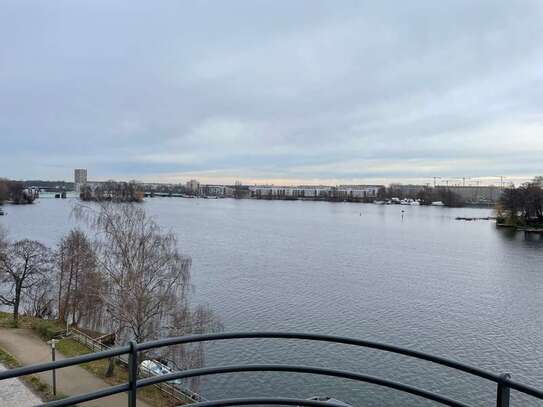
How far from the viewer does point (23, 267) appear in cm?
2352

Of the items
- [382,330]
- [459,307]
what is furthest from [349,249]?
[382,330]

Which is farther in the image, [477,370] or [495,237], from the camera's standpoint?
[495,237]

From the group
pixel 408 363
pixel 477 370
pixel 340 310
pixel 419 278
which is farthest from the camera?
pixel 419 278

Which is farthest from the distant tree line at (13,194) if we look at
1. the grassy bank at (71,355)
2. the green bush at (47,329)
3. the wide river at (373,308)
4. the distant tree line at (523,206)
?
the distant tree line at (523,206)

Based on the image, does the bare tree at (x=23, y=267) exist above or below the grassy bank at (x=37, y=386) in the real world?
above

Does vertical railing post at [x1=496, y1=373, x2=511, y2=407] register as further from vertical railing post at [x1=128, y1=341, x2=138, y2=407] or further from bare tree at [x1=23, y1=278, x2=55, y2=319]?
bare tree at [x1=23, y1=278, x2=55, y2=319]

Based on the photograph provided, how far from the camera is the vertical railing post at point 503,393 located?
1.80 m

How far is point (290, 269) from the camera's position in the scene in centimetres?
3431

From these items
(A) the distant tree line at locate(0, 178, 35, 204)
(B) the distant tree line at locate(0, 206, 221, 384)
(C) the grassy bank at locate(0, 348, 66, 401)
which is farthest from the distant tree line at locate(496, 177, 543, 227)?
(A) the distant tree line at locate(0, 178, 35, 204)

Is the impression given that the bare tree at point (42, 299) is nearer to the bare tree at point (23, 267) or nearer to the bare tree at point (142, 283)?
the bare tree at point (23, 267)

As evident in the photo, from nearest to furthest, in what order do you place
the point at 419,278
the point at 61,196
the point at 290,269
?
the point at 419,278 < the point at 290,269 < the point at 61,196

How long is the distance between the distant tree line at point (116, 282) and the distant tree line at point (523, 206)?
74308 millimetres

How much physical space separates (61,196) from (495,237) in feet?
512

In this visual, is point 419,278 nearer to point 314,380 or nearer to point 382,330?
point 382,330
